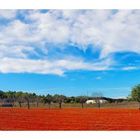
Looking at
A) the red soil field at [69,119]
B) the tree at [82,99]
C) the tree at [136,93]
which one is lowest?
the red soil field at [69,119]

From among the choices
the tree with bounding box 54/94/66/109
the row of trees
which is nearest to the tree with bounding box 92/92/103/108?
the row of trees

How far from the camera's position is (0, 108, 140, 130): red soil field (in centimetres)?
1395

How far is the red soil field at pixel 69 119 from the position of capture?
45.8ft

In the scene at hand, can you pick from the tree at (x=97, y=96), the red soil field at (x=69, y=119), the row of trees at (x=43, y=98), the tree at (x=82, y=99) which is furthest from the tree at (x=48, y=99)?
the tree at (x=97, y=96)

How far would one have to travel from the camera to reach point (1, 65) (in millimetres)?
13977

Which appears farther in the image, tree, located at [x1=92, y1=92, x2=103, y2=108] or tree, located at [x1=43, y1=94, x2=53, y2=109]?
tree, located at [x1=43, y1=94, x2=53, y2=109]

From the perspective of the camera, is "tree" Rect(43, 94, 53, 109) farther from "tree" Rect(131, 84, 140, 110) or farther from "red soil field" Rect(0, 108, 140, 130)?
"tree" Rect(131, 84, 140, 110)

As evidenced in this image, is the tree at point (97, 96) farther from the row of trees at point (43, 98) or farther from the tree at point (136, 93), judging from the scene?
the tree at point (136, 93)

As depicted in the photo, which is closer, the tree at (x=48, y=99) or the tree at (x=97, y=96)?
the tree at (x=97, y=96)

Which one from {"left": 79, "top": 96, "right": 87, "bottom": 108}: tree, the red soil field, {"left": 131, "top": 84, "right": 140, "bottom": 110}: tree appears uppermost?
{"left": 131, "top": 84, "right": 140, "bottom": 110}: tree
